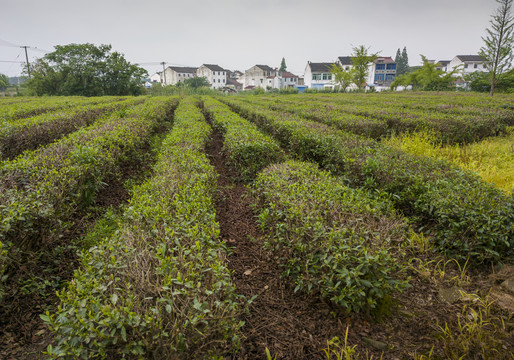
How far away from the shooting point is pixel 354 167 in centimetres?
532

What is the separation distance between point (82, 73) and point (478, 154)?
4509 centimetres

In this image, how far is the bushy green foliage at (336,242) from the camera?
8.11ft

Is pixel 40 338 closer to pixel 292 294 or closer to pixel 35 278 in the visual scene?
pixel 35 278

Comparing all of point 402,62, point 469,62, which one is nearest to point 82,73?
point 469,62

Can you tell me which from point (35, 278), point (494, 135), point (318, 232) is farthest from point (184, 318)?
point (494, 135)

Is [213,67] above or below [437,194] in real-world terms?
above

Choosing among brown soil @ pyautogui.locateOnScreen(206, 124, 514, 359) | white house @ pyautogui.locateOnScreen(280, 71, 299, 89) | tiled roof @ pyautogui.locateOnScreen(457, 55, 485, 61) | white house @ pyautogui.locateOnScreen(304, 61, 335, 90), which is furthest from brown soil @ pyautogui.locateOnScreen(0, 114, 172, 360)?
tiled roof @ pyautogui.locateOnScreen(457, 55, 485, 61)

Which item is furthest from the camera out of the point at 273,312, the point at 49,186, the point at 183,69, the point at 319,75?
the point at 183,69

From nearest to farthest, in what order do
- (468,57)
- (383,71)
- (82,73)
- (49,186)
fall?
(49,186) → (82,73) → (468,57) → (383,71)

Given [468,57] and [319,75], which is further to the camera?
[319,75]

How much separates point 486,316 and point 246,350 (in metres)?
2.49

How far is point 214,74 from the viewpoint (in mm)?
76562

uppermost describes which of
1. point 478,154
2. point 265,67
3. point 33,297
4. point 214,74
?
point 265,67

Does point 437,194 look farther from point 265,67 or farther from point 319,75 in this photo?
point 265,67
